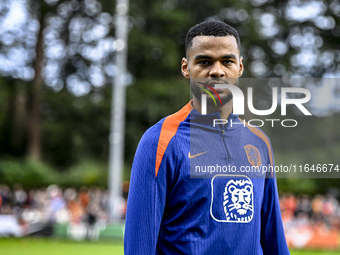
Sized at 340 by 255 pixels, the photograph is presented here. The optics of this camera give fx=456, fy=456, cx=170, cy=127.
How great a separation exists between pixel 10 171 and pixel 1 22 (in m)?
9.69

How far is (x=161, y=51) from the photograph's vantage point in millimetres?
28750

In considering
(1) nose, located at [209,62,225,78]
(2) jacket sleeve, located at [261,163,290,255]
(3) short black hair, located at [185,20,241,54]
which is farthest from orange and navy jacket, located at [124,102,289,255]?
(3) short black hair, located at [185,20,241,54]

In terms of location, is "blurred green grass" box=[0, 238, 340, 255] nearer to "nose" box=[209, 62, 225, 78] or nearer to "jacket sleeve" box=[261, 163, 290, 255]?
"jacket sleeve" box=[261, 163, 290, 255]

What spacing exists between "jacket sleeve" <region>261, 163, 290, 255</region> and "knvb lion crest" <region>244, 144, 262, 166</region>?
0.41 feet

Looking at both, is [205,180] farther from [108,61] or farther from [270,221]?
[108,61]

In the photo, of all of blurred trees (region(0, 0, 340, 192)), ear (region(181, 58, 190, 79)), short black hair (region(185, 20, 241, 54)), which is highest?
blurred trees (region(0, 0, 340, 192))

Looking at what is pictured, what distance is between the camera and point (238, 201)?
2049mm

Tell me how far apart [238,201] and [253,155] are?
0.86 ft

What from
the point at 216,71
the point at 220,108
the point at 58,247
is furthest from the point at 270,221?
the point at 58,247

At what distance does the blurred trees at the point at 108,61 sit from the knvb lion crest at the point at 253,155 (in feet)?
83.6

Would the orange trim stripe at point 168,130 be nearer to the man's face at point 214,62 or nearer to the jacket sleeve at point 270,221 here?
the man's face at point 214,62

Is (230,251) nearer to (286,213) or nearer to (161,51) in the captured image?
(286,213)

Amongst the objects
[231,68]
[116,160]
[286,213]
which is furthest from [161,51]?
[231,68]

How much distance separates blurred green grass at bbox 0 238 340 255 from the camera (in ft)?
41.2
